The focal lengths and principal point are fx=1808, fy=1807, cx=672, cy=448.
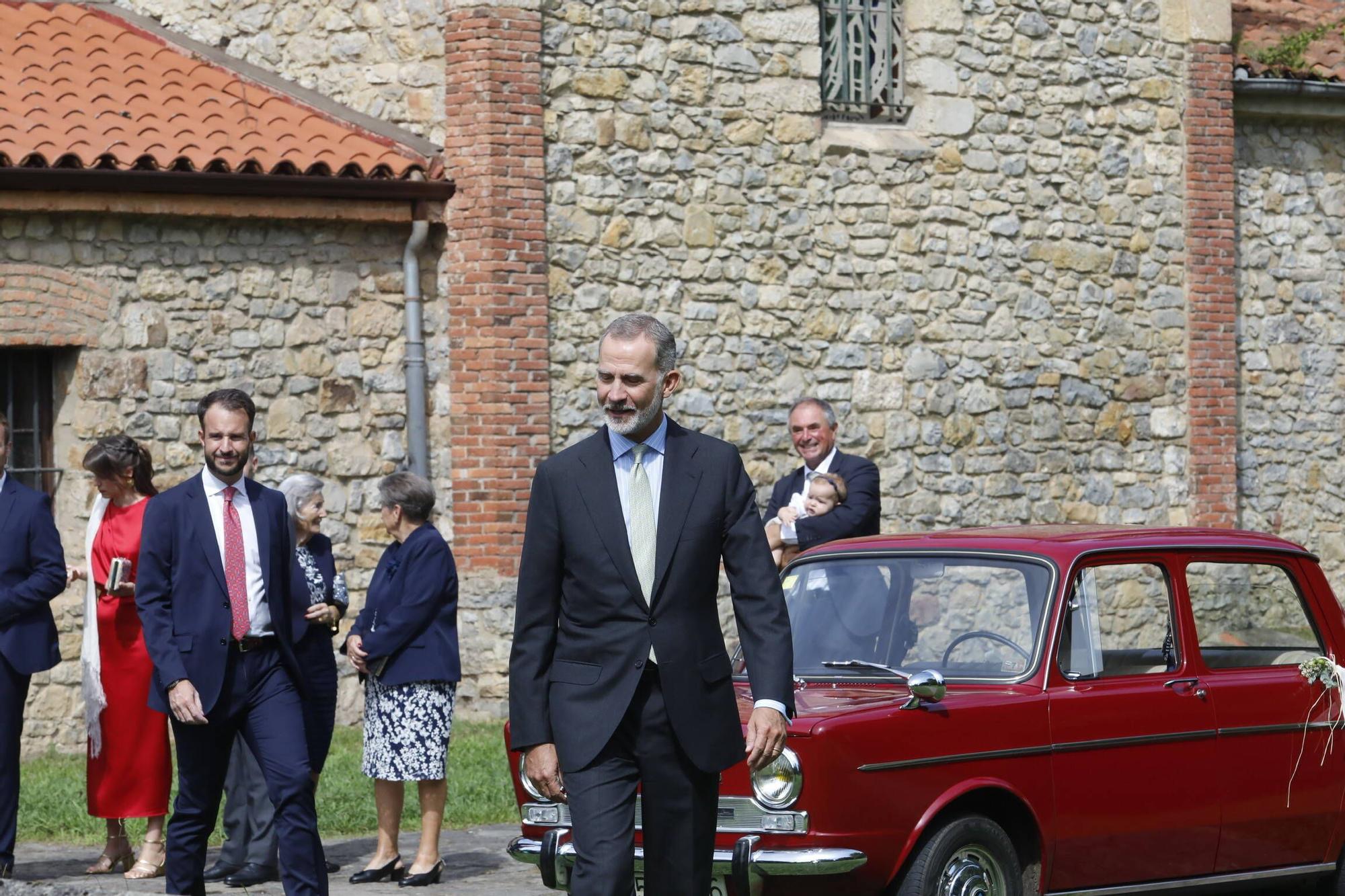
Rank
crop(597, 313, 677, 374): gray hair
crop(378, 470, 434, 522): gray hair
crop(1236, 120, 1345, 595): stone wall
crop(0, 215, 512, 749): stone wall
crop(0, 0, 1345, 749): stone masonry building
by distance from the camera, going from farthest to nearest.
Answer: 1. crop(1236, 120, 1345, 595): stone wall
2. crop(0, 0, 1345, 749): stone masonry building
3. crop(0, 215, 512, 749): stone wall
4. crop(378, 470, 434, 522): gray hair
5. crop(597, 313, 677, 374): gray hair

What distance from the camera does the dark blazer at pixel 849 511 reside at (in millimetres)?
9180

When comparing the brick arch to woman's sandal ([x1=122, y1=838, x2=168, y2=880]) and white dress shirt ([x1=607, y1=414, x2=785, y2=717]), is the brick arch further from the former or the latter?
white dress shirt ([x1=607, y1=414, x2=785, y2=717])

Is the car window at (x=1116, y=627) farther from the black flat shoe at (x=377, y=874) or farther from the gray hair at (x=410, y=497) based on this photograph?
the black flat shoe at (x=377, y=874)

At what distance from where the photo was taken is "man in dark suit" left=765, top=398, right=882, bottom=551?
920cm

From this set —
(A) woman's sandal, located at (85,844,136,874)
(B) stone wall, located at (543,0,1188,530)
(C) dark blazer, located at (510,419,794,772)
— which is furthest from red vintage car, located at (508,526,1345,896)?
(B) stone wall, located at (543,0,1188,530)

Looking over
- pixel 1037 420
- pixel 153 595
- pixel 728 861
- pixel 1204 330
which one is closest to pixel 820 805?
pixel 728 861

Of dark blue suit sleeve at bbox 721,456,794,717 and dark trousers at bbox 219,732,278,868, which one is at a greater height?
dark blue suit sleeve at bbox 721,456,794,717

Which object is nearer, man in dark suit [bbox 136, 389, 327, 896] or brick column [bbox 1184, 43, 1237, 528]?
man in dark suit [bbox 136, 389, 327, 896]

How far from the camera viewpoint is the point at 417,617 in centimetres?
777

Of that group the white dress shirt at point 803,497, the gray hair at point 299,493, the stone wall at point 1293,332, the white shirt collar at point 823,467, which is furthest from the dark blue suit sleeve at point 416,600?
the stone wall at point 1293,332

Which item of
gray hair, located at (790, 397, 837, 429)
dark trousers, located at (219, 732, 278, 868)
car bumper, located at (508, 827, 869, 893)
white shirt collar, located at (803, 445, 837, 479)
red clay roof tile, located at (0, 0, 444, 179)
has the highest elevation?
red clay roof tile, located at (0, 0, 444, 179)

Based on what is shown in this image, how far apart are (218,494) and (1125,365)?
10817mm

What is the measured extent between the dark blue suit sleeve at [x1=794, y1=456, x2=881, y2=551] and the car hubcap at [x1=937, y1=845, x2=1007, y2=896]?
3.16 meters

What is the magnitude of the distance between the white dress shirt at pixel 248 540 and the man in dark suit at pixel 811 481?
3.42 meters
